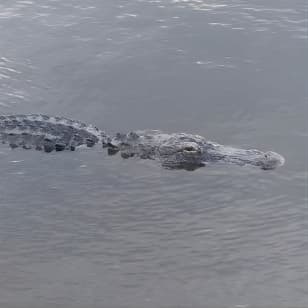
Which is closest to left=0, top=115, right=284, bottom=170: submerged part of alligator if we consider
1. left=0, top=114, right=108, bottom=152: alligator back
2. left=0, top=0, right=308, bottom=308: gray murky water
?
left=0, top=114, right=108, bottom=152: alligator back

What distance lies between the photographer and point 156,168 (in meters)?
10.2

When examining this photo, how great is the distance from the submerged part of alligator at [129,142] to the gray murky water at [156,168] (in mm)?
173

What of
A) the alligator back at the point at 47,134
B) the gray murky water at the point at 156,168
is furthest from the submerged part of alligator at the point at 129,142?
the gray murky water at the point at 156,168

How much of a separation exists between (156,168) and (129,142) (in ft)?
2.19

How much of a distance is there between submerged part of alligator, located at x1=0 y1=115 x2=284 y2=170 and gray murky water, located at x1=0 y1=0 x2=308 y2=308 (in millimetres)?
173

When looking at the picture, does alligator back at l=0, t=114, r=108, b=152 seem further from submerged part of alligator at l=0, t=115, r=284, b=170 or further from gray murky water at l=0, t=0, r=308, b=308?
gray murky water at l=0, t=0, r=308, b=308

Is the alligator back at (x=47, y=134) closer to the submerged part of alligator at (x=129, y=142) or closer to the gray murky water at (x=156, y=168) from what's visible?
the submerged part of alligator at (x=129, y=142)

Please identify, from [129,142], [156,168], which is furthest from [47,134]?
[156,168]

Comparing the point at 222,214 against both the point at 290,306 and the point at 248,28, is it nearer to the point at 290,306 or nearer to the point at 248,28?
the point at 290,306

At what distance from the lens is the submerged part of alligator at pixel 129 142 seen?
10234 millimetres

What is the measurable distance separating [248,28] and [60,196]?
6159mm

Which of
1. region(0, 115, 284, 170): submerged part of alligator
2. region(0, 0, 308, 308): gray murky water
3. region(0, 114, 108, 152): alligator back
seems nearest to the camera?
region(0, 0, 308, 308): gray murky water

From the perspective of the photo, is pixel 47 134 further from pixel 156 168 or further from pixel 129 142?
pixel 156 168

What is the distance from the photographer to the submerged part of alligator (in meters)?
10.2
